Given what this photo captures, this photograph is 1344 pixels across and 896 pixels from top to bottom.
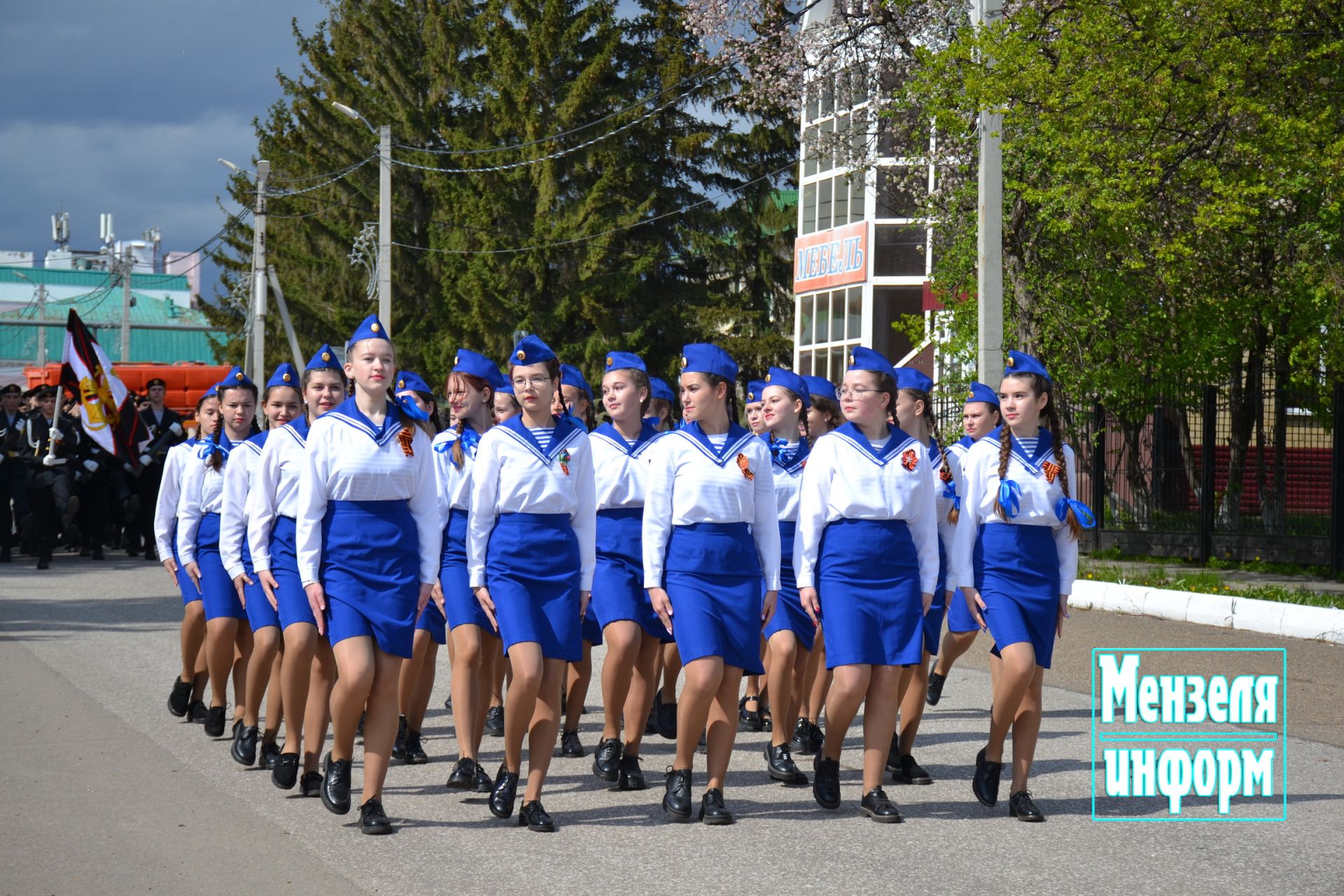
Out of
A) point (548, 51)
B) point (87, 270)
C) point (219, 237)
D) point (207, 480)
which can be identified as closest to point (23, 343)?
point (87, 270)

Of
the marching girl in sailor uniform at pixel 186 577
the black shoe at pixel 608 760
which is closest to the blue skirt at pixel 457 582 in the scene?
the black shoe at pixel 608 760

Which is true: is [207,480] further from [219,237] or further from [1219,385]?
[219,237]

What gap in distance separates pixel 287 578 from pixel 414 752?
4.76ft

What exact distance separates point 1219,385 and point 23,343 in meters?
80.9

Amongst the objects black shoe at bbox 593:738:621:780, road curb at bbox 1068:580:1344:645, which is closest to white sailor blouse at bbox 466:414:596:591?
black shoe at bbox 593:738:621:780

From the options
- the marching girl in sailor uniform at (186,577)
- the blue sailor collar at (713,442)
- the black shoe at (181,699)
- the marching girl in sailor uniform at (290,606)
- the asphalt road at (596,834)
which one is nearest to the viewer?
the asphalt road at (596,834)

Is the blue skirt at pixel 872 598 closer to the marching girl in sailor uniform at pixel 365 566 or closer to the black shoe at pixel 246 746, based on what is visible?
the marching girl in sailor uniform at pixel 365 566

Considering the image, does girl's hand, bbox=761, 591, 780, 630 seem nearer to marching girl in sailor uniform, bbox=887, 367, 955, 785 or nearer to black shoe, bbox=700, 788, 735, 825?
black shoe, bbox=700, 788, 735, 825

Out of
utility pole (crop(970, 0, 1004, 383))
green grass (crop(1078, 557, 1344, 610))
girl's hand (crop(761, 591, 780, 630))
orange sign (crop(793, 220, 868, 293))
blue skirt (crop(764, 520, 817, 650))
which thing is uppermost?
orange sign (crop(793, 220, 868, 293))

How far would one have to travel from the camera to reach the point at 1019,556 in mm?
6781

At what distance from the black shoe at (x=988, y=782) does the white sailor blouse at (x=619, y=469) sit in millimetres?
2141

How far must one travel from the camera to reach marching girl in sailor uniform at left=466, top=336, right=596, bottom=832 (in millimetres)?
6461

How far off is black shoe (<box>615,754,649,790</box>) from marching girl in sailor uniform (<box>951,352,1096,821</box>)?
5.17 feet

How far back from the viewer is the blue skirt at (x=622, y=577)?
7.48 metres
